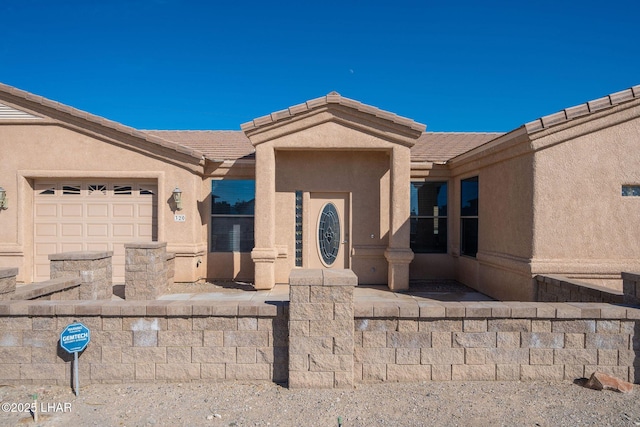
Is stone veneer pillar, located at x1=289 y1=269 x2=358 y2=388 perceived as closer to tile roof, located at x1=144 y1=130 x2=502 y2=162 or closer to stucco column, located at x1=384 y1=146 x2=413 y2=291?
stucco column, located at x1=384 y1=146 x2=413 y2=291

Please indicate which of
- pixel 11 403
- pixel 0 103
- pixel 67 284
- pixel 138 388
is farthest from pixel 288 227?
pixel 0 103

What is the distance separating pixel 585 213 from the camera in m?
6.02

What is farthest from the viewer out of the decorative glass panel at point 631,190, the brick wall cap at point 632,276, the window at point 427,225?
the window at point 427,225

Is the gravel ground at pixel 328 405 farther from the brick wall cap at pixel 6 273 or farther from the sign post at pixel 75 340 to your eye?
the brick wall cap at pixel 6 273

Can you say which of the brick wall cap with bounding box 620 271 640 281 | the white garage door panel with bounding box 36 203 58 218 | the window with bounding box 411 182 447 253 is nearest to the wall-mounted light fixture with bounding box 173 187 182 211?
the white garage door panel with bounding box 36 203 58 218

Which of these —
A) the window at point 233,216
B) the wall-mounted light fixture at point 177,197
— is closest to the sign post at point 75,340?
the wall-mounted light fixture at point 177,197

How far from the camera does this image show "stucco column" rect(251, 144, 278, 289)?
771cm

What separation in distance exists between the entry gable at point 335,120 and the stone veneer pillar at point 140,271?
3088mm

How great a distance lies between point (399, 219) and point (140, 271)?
Result: 526cm

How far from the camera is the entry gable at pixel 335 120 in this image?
7570mm

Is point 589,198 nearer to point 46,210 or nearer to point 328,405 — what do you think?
point 328,405

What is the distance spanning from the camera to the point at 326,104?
760cm

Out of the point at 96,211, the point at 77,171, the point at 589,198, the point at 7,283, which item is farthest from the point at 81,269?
the point at 589,198

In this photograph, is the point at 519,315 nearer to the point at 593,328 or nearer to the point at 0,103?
the point at 593,328
